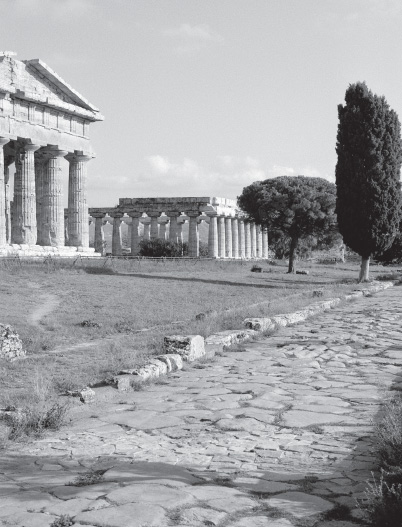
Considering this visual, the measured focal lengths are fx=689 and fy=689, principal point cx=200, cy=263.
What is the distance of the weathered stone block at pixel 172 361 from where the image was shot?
31.4 ft

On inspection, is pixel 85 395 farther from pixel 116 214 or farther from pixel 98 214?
pixel 98 214

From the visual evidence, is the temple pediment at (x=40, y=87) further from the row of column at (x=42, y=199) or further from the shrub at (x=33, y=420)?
the shrub at (x=33, y=420)

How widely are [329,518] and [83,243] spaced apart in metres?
38.3

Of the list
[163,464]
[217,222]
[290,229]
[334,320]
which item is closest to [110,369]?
[163,464]

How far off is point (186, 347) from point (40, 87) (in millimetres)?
31251

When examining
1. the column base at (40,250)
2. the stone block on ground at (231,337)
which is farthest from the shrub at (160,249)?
the stone block on ground at (231,337)

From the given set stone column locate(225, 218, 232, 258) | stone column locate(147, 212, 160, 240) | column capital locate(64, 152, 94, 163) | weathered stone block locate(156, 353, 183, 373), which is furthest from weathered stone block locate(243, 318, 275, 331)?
stone column locate(225, 218, 232, 258)

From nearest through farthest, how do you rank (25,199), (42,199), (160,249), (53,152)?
1. (25,199)
2. (53,152)
3. (42,199)
4. (160,249)

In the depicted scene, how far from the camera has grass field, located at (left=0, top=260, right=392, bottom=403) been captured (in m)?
10.8

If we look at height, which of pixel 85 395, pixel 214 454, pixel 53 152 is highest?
pixel 53 152

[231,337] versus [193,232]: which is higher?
[193,232]

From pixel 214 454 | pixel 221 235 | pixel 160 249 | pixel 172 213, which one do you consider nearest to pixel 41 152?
pixel 160 249

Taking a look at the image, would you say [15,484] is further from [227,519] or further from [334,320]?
[334,320]

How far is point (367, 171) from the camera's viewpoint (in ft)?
110
